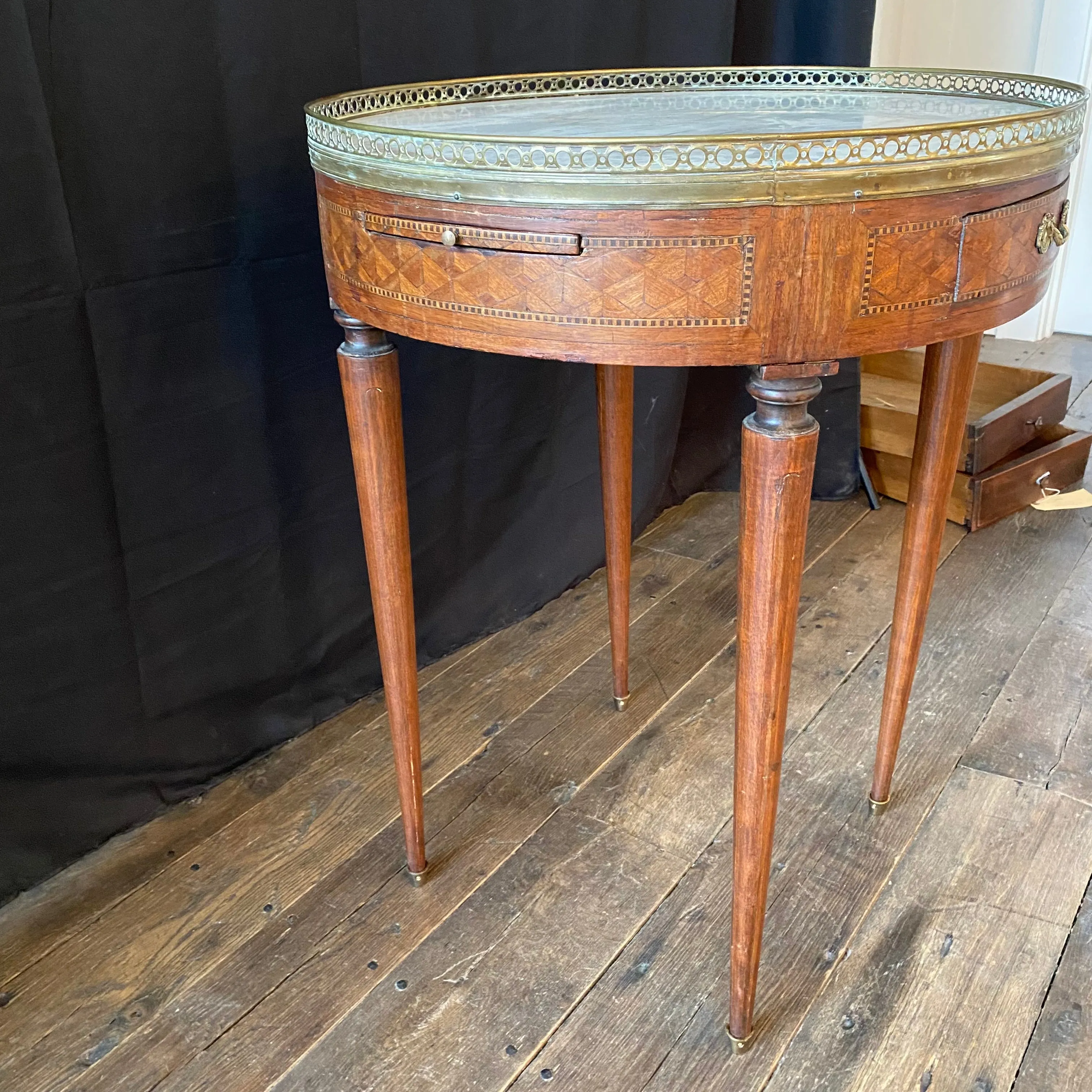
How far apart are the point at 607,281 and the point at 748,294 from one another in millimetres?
89

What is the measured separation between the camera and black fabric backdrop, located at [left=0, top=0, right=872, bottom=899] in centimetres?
94

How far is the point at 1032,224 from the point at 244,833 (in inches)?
37.4

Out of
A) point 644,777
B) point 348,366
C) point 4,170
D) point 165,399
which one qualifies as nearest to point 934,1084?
point 644,777

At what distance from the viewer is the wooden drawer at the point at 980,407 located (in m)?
1.81

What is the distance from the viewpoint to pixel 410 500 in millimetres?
1375

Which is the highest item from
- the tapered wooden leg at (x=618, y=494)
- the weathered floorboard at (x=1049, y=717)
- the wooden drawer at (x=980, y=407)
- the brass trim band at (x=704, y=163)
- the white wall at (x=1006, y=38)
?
the brass trim band at (x=704, y=163)

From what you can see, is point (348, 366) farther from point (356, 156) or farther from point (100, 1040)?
point (100, 1040)

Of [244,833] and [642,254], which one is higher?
[642,254]

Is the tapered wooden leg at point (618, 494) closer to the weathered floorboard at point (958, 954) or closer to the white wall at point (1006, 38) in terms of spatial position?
the weathered floorboard at point (958, 954)

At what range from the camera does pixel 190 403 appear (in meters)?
1.08

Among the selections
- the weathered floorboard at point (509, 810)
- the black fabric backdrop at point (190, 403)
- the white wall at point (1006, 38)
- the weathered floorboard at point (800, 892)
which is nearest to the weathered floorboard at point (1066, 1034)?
the weathered floorboard at point (800, 892)

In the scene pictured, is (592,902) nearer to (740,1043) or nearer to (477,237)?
(740,1043)

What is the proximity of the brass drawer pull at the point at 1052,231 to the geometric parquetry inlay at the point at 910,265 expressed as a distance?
0.11 meters

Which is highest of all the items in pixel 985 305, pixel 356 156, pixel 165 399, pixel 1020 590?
pixel 356 156
